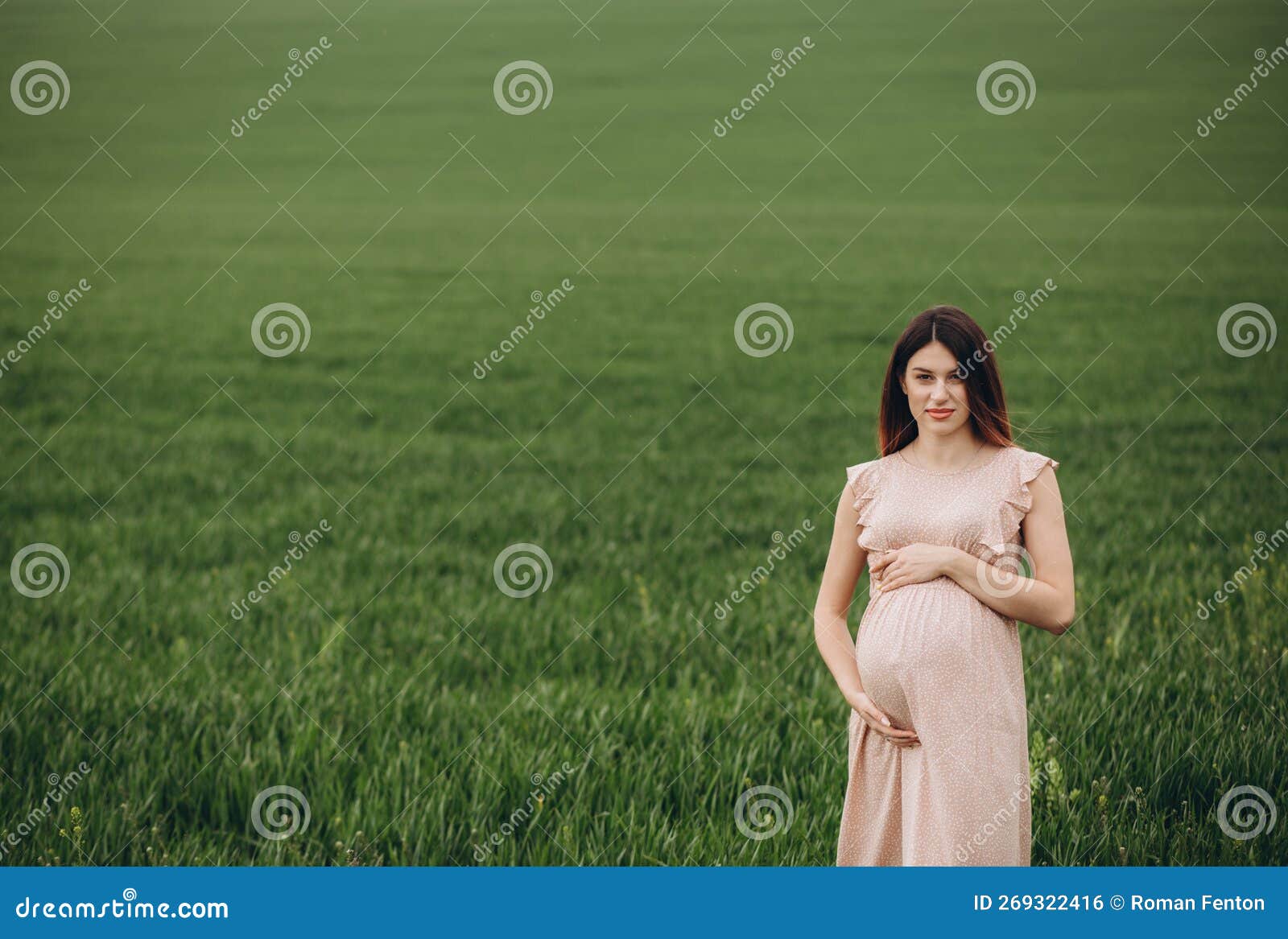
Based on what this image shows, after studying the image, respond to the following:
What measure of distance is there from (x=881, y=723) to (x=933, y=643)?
21 cm

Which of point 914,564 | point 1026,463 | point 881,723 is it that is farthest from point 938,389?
point 881,723

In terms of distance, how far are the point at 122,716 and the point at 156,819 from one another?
0.78m

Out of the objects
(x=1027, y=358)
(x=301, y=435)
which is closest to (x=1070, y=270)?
(x=1027, y=358)

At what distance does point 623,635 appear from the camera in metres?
4.78

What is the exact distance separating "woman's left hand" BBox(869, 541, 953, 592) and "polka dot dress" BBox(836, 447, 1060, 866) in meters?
0.03

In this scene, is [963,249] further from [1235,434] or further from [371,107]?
[371,107]

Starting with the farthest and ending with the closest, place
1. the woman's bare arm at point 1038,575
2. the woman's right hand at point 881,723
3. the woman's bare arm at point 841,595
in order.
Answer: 1. the woman's bare arm at point 841,595
2. the woman's right hand at point 881,723
3. the woman's bare arm at point 1038,575

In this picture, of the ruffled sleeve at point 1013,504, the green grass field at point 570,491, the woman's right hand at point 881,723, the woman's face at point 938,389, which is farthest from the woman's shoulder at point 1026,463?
the woman's right hand at point 881,723

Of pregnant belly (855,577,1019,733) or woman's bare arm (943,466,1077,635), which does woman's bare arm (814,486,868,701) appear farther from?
woman's bare arm (943,466,1077,635)

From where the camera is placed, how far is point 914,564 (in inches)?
82.4

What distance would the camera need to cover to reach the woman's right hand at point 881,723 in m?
2.15

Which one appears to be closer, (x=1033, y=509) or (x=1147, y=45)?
(x=1033, y=509)

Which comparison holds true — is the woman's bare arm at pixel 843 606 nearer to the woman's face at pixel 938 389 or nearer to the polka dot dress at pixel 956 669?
the polka dot dress at pixel 956 669

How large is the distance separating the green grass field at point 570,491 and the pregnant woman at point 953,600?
0.44 meters
